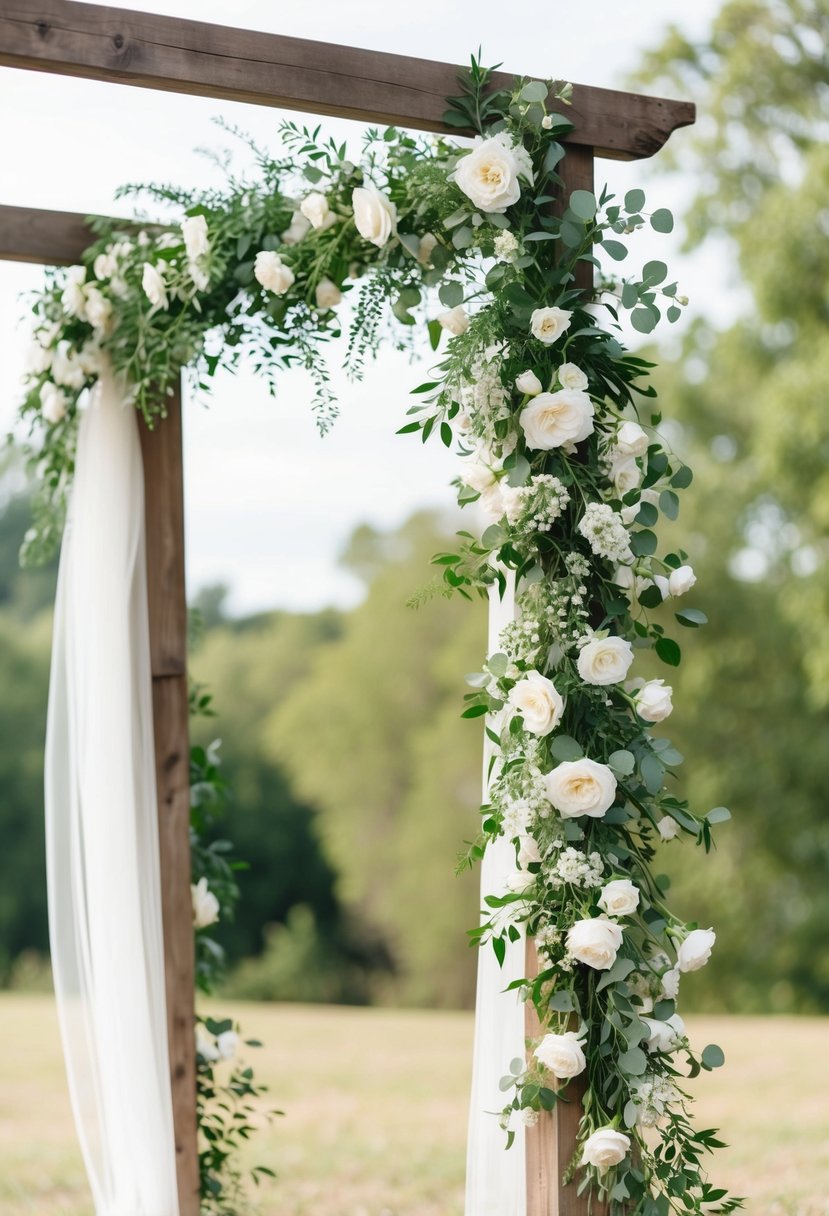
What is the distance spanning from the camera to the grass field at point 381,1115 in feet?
15.0

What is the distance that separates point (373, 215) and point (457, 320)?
0.27 meters

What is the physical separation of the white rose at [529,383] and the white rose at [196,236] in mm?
916

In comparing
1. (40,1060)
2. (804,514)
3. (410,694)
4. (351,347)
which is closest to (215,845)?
(351,347)

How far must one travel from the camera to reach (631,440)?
2502mm

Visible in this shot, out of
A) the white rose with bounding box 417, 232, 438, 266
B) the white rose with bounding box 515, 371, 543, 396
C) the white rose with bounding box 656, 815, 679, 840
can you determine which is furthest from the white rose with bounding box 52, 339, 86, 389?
the white rose with bounding box 656, 815, 679, 840

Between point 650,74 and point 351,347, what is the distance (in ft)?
28.3

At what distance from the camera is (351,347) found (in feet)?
9.32

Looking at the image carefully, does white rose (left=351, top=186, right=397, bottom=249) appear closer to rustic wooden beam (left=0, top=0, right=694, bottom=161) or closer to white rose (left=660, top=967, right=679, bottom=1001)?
rustic wooden beam (left=0, top=0, right=694, bottom=161)

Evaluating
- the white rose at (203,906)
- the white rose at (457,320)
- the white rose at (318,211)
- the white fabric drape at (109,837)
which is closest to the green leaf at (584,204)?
the white rose at (457,320)

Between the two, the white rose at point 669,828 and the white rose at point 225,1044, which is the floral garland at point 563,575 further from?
the white rose at point 225,1044

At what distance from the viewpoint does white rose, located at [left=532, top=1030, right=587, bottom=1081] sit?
90.9 inches

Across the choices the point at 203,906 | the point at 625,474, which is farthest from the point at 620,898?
the point at 203,906

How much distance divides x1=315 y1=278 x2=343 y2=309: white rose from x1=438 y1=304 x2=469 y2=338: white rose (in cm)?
40

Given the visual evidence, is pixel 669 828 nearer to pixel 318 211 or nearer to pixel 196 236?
pixel 318 211
